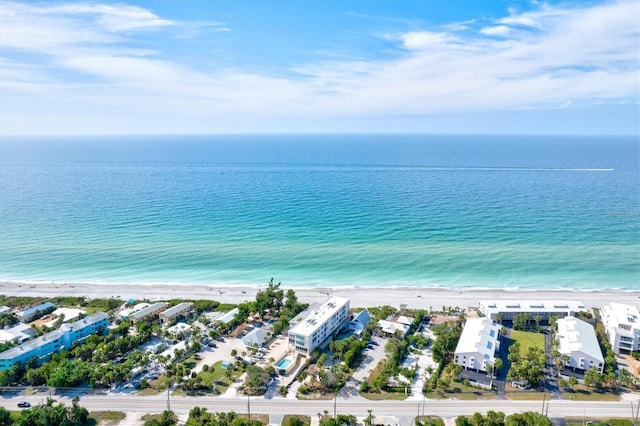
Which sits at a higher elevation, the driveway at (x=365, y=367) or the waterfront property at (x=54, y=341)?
the waterfront property at (x=54, y=341)

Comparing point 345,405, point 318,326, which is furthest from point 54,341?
point 345,405

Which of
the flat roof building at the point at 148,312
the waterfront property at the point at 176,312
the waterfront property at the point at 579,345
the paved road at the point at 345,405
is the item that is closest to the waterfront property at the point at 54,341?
the flat roof building at the point at 148,312

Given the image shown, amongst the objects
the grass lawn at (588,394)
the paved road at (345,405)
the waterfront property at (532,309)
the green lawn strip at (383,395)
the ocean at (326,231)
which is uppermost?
the ocean at (326,231)

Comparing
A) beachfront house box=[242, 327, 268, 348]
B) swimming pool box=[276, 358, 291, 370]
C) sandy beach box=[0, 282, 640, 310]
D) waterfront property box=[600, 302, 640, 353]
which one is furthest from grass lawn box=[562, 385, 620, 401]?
beachfront house box=[242, 327, 268, 348]

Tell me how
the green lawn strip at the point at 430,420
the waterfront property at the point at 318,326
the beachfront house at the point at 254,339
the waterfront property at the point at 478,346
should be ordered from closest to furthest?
the green lawn strip at the point at 430,420 → the waterfront property at the point at 478,346 → the waterfront property at the point at 318,326 → the beachfront house at the point at 254,339

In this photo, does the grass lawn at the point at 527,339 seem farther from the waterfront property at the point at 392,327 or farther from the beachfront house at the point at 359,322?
the beachfront house at the point at 359,322

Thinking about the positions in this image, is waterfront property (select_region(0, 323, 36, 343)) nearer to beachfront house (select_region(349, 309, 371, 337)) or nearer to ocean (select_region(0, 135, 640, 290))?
ocean (select_region(0, 135, 640, 290))
